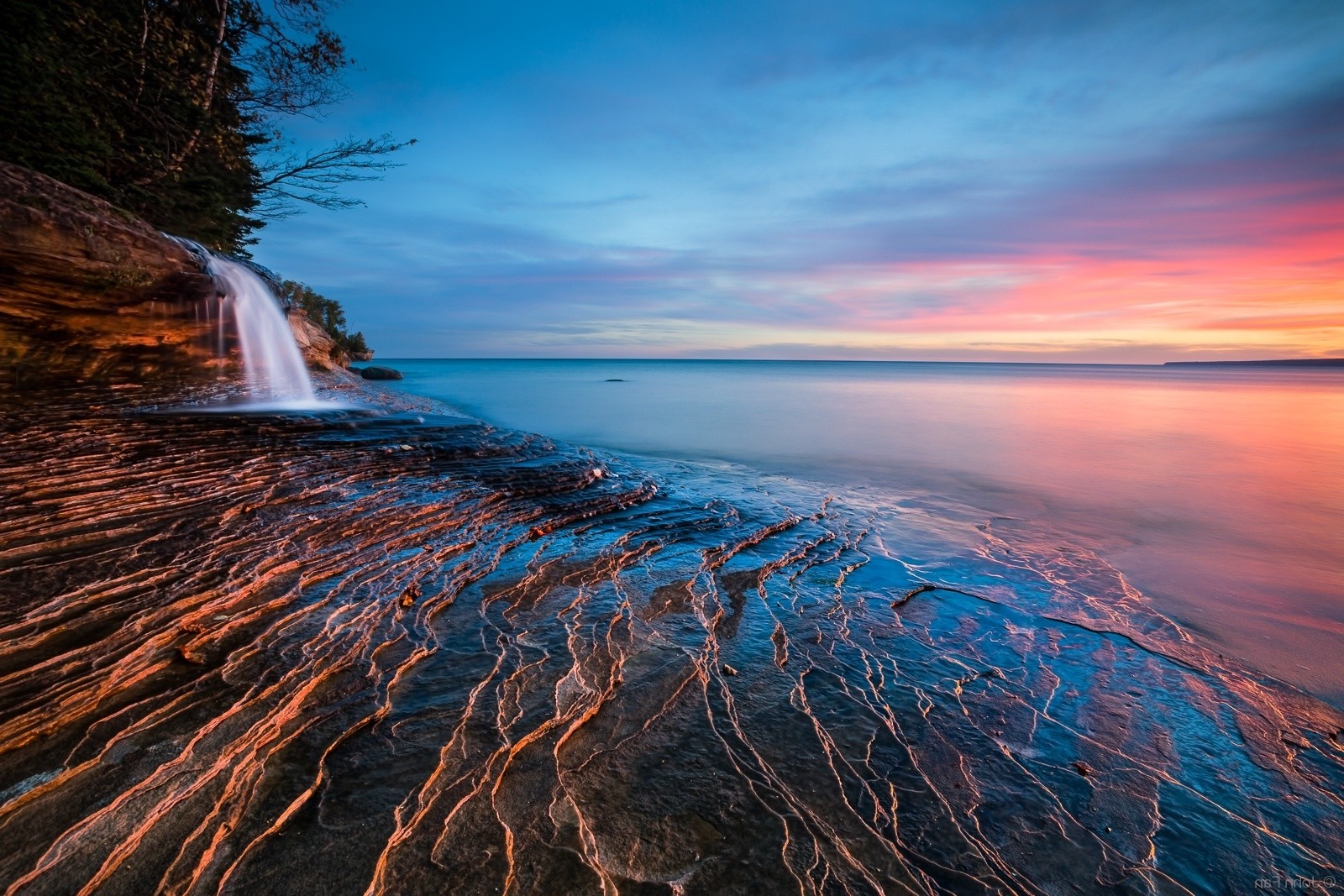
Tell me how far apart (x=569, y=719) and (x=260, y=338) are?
670 inches

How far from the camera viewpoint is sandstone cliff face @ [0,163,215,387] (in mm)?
8320

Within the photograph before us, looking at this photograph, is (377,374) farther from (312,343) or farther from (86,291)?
(86,291)

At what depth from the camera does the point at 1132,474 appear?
14.4 metres

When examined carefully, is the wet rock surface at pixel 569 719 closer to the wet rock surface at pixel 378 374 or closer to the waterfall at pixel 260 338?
the waterfall at pixel 260 338

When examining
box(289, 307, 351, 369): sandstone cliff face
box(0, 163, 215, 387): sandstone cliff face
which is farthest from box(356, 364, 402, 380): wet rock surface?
box(0, 163, 215, 387): sandstone cliff face

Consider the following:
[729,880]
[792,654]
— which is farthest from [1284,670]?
[729,880]

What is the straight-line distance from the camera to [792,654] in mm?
4633

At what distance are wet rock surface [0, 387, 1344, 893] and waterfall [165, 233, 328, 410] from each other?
8234mm

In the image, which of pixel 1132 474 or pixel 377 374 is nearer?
pixel 1132 474

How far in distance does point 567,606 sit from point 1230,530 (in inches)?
474

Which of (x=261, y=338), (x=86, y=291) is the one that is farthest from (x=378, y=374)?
(x=86, y=291)

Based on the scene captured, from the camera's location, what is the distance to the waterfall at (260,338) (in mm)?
13430

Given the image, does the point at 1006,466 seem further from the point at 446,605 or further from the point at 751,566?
the point at 446,605

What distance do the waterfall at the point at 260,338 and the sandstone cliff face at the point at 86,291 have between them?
35.6 inches
